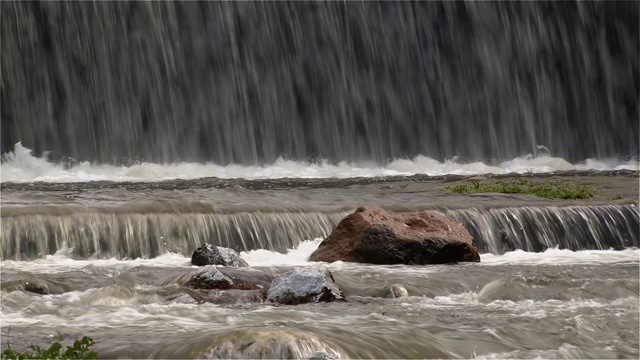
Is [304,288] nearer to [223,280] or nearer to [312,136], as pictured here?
[223,280]

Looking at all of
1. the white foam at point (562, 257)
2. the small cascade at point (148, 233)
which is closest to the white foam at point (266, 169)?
the small cascade at point (148, 233)

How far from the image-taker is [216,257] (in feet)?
45.2

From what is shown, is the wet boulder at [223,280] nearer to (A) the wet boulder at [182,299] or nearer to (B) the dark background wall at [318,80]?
(A) the wet boulder at [182,299]

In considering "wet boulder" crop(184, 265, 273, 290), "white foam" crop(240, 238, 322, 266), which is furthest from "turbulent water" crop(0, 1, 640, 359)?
"wet boulder" crop(184, 265, 273, 290)

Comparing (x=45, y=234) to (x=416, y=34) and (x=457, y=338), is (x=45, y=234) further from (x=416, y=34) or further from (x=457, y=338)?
(x=416, y=34)

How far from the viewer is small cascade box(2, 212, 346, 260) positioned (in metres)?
15.2

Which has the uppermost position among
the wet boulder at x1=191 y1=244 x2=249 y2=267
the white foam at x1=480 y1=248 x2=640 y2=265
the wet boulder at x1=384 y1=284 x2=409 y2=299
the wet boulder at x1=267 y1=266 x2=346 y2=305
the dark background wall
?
the dark background wall

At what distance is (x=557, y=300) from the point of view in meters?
11.7

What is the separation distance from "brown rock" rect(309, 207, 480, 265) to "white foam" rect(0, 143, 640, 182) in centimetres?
1240

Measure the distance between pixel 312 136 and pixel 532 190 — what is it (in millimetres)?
13883

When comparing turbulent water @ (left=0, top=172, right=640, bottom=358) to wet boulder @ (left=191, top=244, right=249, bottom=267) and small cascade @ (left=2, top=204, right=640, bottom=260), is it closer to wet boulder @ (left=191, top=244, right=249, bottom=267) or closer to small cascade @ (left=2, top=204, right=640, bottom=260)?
small cascade @ (left=2, top=204, right=640, bottom=260)

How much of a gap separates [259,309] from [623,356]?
12.5ft

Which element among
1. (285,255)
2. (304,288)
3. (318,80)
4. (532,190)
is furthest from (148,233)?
(318,80)

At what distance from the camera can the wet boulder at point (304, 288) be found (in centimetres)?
1125
